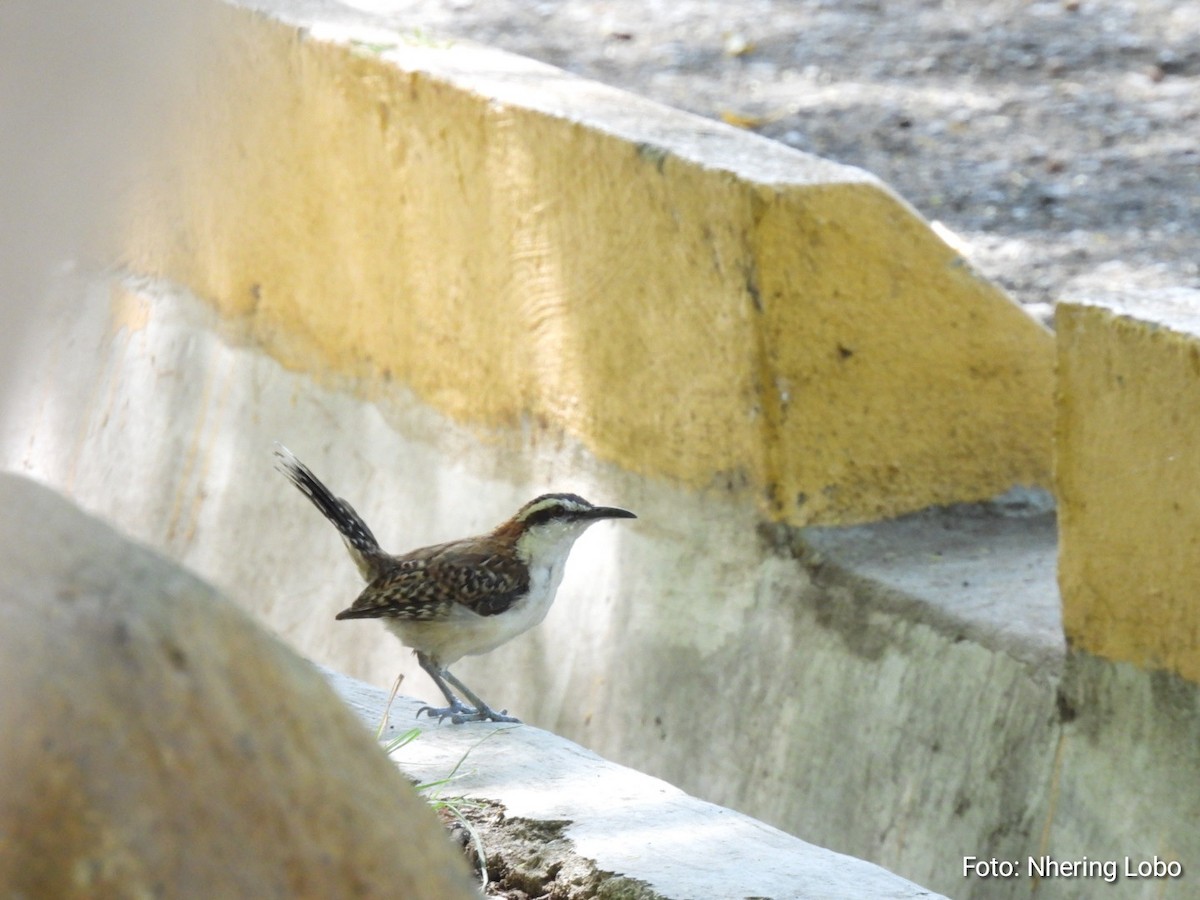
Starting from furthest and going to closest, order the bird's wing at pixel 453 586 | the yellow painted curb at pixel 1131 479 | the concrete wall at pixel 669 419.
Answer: the bird's wing at pixel 453 586 → the concrete wall at pixel 669 419 → the yellow painted curb at pixel 1131 479

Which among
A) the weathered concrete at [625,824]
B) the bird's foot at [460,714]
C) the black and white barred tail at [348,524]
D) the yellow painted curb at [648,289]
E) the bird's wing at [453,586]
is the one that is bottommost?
the weathered concrete at [625,824]

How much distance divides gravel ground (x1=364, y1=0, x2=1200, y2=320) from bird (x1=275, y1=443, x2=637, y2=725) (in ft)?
8.15

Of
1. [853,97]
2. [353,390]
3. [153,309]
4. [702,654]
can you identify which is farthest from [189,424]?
[853,97]

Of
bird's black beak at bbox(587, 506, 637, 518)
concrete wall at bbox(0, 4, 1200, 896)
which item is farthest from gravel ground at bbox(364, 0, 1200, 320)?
bird's black beak at bbox(587, 506, 637, 518)

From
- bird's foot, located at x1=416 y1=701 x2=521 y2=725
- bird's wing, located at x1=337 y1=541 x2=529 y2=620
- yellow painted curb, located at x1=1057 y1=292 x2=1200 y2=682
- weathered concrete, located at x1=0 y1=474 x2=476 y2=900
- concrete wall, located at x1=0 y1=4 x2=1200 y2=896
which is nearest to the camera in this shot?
weathered concrete, located at x1=0 y1=474 x2=476 y2=900

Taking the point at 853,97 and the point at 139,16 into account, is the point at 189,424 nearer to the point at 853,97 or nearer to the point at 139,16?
the point at 139,16

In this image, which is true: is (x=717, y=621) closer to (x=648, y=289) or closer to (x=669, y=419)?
(x=669, y=419)

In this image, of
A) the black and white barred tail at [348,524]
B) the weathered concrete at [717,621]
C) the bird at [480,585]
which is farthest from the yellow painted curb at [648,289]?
the black and white barred tail at [348,524]

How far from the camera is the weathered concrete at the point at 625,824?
3.38 meters

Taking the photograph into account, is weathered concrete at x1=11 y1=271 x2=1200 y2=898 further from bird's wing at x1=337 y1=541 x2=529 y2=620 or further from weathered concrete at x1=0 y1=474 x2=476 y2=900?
weathered concrete at x1=0 y1=474 x2=476 y2=900

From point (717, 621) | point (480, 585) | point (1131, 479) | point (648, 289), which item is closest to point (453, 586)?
point (480, 585)

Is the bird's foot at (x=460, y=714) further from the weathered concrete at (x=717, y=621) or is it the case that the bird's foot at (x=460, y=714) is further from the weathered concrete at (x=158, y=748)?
the weathered concrete at (x=158, y=748)

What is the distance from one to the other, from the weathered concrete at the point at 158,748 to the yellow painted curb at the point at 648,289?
131 inches

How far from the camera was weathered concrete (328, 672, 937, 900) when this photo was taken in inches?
133
